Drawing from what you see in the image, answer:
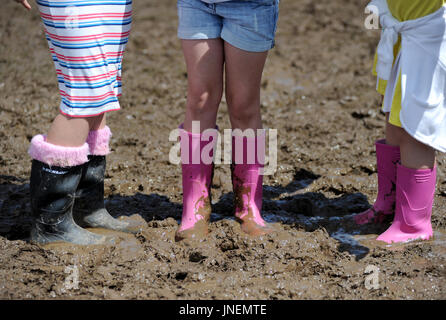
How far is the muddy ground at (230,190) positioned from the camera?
2391mm

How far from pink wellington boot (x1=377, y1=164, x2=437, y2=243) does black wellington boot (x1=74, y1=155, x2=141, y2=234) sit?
1.17m

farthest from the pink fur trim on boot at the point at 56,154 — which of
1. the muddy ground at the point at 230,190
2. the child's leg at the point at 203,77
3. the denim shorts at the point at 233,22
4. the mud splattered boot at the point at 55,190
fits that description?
the denim shorts at the point at 233,22

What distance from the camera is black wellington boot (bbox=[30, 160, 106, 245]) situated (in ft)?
8.23

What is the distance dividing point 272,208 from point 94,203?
35.2 inches

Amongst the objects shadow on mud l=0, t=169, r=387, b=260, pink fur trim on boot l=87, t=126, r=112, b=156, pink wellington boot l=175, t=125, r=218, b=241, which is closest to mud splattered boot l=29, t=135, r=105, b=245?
pink fur trim on boot l=87, t=126, r=112, b=156

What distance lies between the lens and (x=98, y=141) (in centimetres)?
268

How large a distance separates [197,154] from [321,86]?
2203 mm

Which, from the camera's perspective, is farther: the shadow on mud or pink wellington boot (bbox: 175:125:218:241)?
the shadow on mud

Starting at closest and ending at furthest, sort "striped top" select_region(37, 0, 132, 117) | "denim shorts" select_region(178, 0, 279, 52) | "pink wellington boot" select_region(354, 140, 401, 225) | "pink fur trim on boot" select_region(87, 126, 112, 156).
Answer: "striped top" select_region(37, 0, 132, 117) → "denim shorts" select_region(178, 0, 279, 52) → "pink fur trim on boot" select_region(87, 126, 112, 156) → "pink wellington boot" select_region(354, 140, 401, 225)

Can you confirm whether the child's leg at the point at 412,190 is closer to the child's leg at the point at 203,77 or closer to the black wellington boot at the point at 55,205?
the child's leg at the point at 203,77

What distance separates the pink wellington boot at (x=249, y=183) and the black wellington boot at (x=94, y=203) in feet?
1.62

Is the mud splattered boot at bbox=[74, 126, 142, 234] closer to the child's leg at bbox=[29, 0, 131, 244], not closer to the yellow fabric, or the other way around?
the child's leg at bbox=[29, 0, 131, 244]

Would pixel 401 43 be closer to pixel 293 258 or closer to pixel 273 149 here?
pixel 293 258

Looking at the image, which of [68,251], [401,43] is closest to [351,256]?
[401,43]
